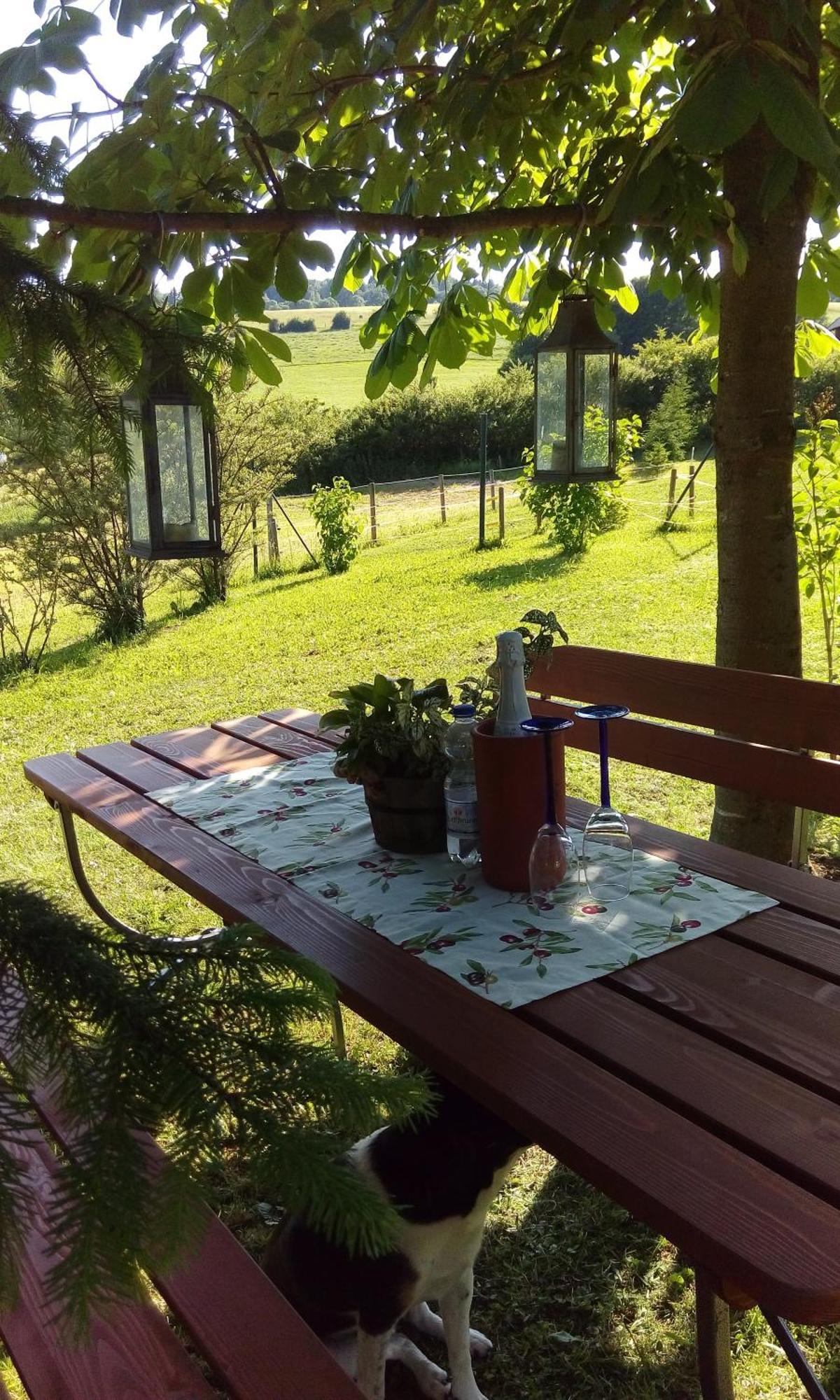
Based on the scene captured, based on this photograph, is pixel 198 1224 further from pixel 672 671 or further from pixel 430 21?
pixel 430 21

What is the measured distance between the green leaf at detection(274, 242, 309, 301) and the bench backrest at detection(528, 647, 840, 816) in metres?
1.26

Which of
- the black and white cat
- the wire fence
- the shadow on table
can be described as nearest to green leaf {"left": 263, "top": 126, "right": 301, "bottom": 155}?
the black and white cat

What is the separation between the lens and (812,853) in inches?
147

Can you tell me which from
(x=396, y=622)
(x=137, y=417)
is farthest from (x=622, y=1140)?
(x=396, y=622)

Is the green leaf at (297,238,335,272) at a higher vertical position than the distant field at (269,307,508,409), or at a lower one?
lower

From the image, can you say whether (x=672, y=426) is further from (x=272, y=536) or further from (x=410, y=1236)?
(x=410, y=1236)

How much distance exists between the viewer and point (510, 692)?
180cm

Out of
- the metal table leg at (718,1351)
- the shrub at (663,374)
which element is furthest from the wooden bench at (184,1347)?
the shrub at (663,374)

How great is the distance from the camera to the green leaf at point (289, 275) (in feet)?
8.22

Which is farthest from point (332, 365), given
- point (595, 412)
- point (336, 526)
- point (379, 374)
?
point (595, 412)

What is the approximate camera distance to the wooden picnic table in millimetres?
1061

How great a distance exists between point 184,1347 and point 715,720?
82.0 inches

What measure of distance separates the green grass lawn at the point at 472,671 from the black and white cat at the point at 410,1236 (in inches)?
13.4

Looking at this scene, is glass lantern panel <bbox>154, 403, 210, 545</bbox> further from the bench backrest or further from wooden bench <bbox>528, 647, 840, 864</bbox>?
the bench backrest
